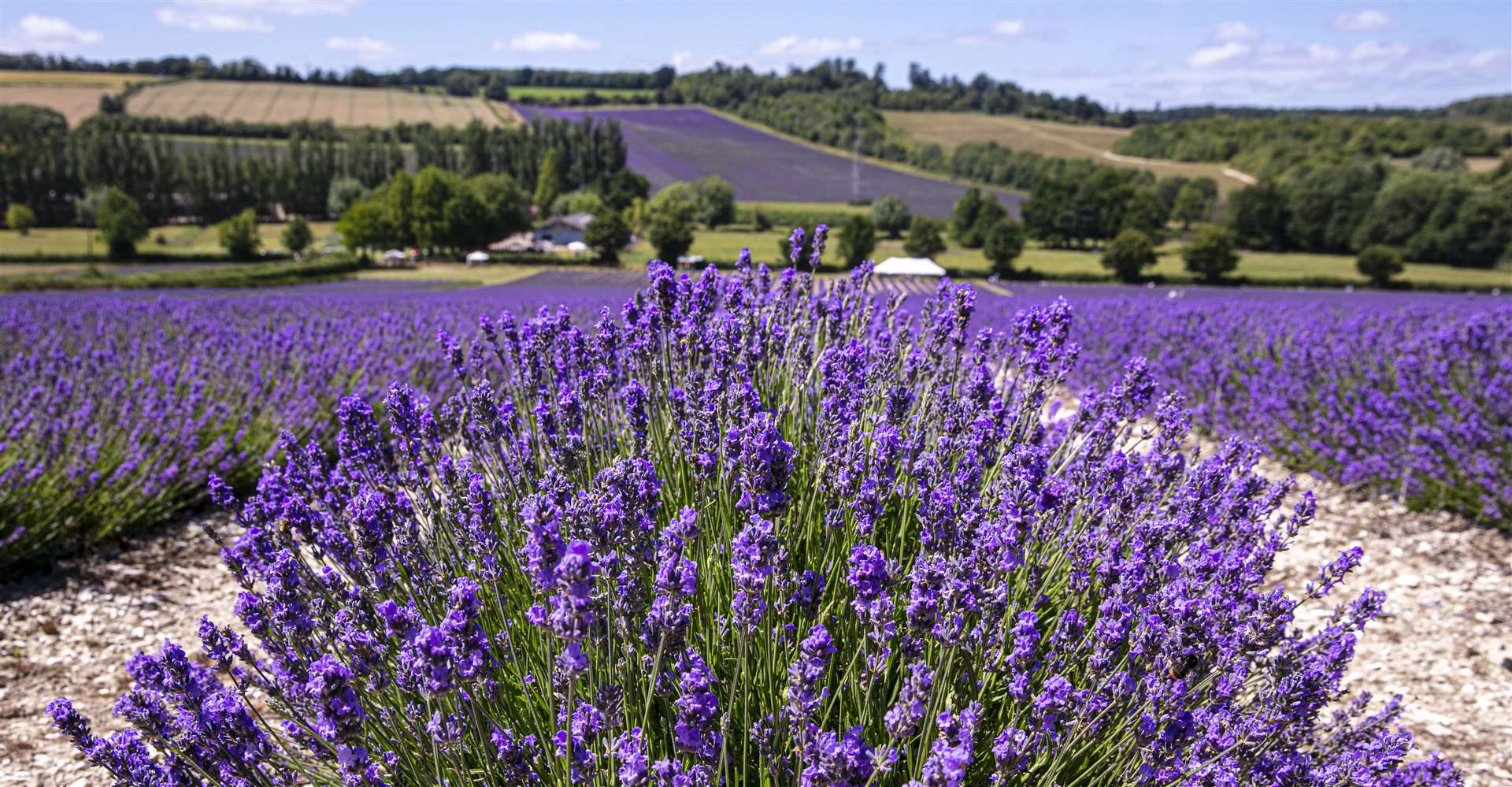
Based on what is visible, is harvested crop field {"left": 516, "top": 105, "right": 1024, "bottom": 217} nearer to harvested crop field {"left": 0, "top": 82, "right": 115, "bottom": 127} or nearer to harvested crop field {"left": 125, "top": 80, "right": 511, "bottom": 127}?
harvested crop field {"left": 125, "top": 80, "right": 511, "bottom": 127}

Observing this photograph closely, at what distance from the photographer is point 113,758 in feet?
5.57

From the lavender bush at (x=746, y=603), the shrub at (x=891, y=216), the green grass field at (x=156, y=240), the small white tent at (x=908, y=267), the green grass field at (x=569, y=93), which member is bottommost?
the green grass field at (x=156, y=240)

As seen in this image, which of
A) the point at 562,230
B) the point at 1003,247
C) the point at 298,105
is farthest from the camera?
the point at 298,105

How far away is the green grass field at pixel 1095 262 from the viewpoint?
46062 millimetres

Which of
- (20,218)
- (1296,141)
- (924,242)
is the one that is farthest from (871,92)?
(20,218)

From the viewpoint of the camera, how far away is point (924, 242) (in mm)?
54219

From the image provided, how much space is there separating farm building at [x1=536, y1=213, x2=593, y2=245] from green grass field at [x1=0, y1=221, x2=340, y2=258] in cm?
1638

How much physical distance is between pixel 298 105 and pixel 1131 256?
100931 millimetres

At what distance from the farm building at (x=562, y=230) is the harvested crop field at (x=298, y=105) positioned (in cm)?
2790

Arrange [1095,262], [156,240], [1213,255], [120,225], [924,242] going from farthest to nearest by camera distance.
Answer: [156,240] < [1095,262] < [924,242] < [120,225] < [1213,255]

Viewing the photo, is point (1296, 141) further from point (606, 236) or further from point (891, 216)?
point (606, 236)

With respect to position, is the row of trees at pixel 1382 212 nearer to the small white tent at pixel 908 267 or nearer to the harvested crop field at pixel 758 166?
the harvested crop field at pixel 758 166

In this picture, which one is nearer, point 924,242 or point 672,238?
point 924,242

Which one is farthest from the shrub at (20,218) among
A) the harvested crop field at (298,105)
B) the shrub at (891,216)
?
the shrub at (891,216)
